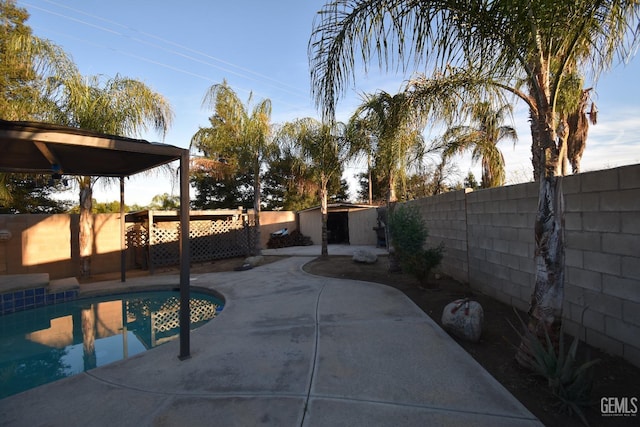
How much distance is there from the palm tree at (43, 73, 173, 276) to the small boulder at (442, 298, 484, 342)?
9880mm

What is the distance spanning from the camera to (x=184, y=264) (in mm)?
3732

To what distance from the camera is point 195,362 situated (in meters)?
3.48

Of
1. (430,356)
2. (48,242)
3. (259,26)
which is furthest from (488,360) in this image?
(48,242)

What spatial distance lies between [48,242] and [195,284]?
4956 mm

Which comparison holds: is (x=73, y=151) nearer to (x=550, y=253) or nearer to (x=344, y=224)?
(x=550, y=253)

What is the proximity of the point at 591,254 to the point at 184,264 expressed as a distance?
4589 millimetres

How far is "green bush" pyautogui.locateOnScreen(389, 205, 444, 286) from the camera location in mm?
6188

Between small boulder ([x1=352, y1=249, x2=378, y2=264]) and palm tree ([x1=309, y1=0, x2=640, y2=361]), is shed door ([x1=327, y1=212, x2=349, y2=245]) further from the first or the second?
palm tree ([x1=309, y1=0, x2=640, y2=361])

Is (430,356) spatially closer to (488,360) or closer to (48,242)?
(488,360)

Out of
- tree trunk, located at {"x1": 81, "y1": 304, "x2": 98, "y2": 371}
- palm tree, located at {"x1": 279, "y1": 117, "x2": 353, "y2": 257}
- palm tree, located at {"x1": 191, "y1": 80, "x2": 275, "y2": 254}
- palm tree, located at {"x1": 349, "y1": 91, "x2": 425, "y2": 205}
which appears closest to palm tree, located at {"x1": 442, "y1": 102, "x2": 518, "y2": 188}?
palm tree, located at {"x1": 349, "y1": 91, "x2": 425, "y2": 205}

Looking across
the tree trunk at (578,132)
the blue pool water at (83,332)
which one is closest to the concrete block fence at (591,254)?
the blue pool water at (83,332)

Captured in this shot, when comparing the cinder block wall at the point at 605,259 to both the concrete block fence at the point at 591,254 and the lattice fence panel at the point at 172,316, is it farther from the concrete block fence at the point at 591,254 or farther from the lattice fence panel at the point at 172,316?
the lattice fence panel at the point at 172,316

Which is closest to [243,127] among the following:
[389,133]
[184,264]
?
[389,133]

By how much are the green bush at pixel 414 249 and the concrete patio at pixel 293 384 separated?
1581mm
